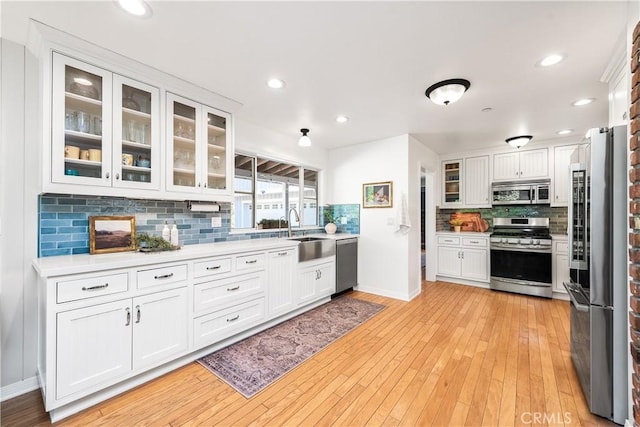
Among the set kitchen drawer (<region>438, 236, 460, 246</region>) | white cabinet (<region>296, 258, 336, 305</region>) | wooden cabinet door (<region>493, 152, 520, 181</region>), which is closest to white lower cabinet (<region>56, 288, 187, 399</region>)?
white cabinet (<region>296, 258, 336, 305</region>)

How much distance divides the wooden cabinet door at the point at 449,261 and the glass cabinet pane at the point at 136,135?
4.79m

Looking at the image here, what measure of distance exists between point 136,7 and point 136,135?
1.03m

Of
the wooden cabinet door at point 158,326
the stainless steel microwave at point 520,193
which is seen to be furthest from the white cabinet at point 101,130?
the stainless steel microwave at point 520,193

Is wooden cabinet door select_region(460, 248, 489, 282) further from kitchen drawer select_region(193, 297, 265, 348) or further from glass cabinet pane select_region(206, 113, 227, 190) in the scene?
glass cabinet pane select_region(206, 113, 227, 190)

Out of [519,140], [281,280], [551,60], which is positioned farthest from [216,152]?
[519,140]

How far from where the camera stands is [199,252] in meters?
2.25

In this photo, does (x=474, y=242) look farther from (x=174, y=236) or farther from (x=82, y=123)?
(x=82, y=123)

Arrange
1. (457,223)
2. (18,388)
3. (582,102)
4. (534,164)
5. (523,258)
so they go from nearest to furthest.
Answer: (18,388)
(582,102)
(523,258)
(534,164)
(457,223)

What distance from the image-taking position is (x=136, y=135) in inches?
88.4

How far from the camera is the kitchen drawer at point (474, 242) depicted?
4520mm

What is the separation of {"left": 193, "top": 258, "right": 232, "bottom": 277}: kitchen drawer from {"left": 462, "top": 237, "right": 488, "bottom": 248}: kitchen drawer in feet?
13.6

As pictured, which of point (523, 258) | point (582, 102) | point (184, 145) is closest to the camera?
point (184, 145)

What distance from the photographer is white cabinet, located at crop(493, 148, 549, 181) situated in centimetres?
430

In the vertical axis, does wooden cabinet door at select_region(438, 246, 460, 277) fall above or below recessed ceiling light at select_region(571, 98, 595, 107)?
below
